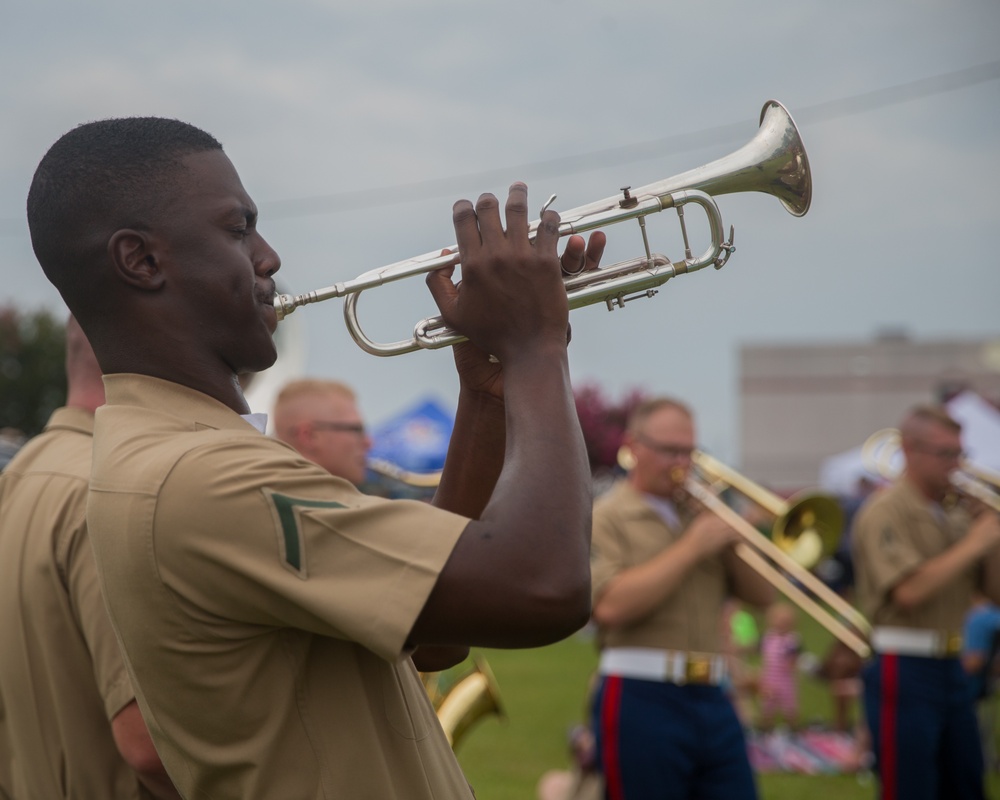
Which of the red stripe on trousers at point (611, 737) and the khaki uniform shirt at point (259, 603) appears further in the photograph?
the red stripe on trousers at point (611, 737)

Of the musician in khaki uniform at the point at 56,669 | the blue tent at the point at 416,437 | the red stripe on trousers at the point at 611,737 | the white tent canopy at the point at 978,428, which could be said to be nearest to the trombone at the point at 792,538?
the red stripe on trousers at the point at 611,737

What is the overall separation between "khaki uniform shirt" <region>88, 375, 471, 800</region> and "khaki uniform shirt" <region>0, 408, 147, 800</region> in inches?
34.4

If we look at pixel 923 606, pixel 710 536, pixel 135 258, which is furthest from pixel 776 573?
pixel 135 258

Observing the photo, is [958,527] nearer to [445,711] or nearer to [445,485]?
[445,711]

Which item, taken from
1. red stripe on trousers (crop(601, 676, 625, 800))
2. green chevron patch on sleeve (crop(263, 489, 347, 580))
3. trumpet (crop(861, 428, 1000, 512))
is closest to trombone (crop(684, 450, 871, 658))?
trumpet (crop(861, 428, 1000, 512))

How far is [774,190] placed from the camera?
2549 mm

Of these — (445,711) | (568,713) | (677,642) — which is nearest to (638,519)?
(677,642)

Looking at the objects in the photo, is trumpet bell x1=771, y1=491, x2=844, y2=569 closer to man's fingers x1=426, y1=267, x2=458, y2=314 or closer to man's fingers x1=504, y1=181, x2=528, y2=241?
man's fingers x1=426, y1=267, x2=458, y2=314

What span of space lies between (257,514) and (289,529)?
0.15ft

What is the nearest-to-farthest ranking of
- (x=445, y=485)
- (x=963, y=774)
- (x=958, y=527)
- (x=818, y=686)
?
(x=445, y=485)
(x=963, y=774)
(x=958, y=527)
(x=818, y=686)

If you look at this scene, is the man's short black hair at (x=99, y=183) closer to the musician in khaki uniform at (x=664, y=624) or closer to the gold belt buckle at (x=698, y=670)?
the musician in khaki uniform at (x=664, y=624)

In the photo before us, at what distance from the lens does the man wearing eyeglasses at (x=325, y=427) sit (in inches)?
177

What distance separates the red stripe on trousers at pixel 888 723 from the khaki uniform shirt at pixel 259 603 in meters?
5.00

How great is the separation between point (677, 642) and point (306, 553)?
4.11 metres
